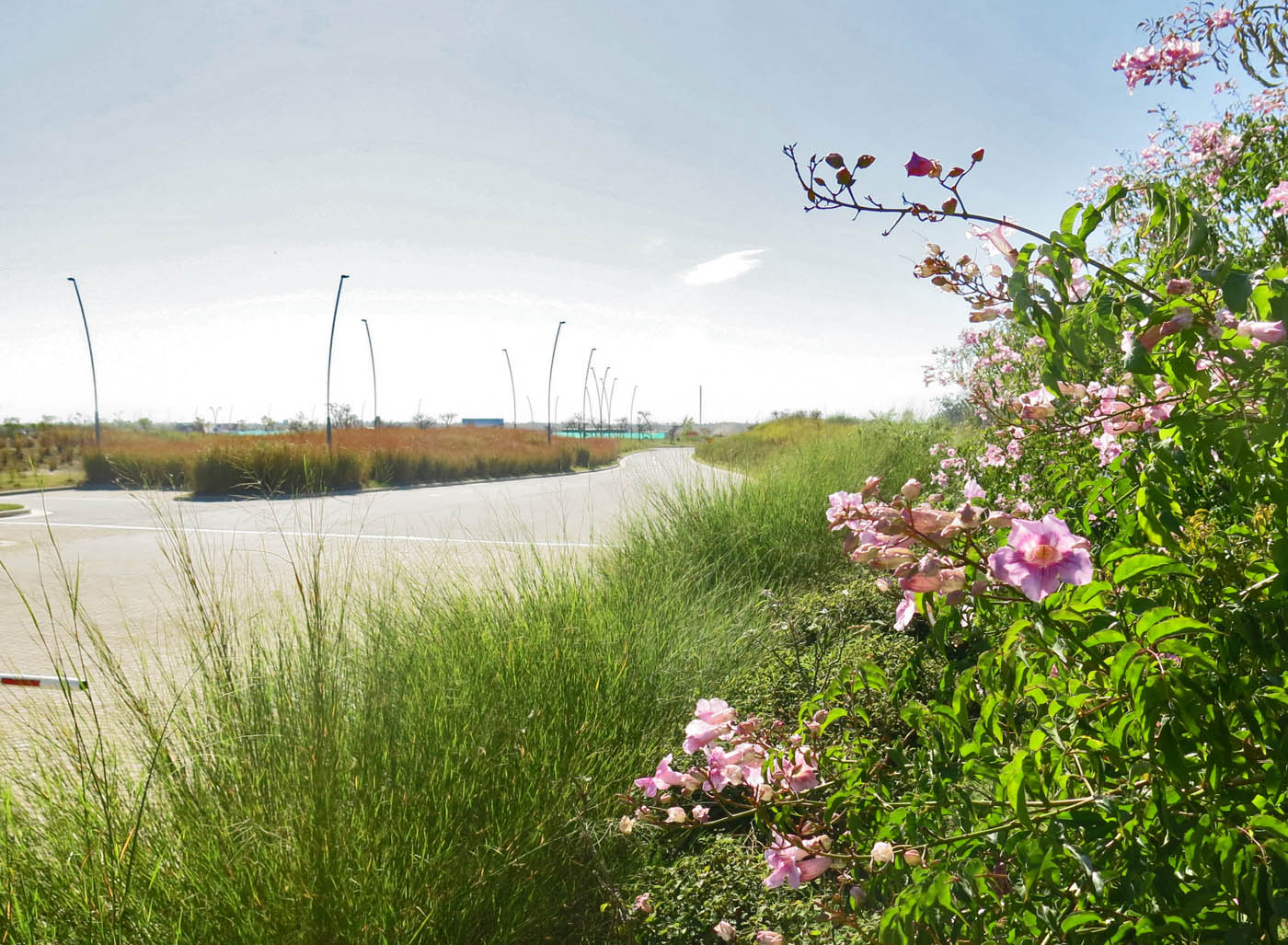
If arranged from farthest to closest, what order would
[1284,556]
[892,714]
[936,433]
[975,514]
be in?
[936,433]
[892,714]
[975,514]
[1284,556]

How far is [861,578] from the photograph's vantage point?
4461mm

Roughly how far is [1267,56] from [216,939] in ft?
11.8

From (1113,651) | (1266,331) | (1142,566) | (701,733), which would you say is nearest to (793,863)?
(701,733)

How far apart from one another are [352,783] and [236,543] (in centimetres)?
686

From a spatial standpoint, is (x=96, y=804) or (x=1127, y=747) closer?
(x=1127, y=747)

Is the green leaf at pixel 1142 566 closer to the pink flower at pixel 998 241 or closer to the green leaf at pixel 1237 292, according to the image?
the green leaf at pixel 1237 292

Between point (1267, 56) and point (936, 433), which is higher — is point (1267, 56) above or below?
above

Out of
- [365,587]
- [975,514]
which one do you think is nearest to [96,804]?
[365,587]

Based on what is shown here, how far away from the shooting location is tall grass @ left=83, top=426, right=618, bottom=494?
52.2ft

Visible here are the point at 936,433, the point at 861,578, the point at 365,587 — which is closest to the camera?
the point at 365,587

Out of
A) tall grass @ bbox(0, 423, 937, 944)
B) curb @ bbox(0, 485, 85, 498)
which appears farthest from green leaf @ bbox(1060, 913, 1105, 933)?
curb @ bbox(0, 485, 85, 498)

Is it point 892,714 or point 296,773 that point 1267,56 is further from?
point 296,773

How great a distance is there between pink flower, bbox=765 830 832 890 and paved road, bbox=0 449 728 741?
4.49 feet

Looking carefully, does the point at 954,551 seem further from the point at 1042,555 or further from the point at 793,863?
the point at 793,863
